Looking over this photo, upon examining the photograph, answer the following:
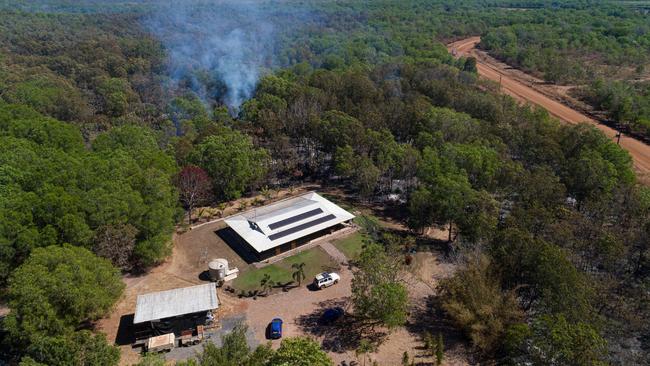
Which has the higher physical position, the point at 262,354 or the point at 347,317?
the point at 262,354

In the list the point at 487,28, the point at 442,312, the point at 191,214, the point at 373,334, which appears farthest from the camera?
the point at 487,28

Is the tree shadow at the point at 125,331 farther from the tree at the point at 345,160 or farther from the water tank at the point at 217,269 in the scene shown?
the tree at the point at 345,160

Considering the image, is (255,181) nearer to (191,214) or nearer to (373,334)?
(191,214)

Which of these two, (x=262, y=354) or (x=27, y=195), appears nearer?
(x=262, y=354)

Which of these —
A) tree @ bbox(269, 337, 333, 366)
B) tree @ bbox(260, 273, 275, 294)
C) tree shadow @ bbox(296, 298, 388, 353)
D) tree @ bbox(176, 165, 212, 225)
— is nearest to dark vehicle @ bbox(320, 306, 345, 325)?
tree shadow @ bbox(296, 298, 388, 353)

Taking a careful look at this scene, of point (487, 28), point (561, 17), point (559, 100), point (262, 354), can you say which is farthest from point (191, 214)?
point (561, 17)

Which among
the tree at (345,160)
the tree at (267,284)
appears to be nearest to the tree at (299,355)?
the tree at (267,284)

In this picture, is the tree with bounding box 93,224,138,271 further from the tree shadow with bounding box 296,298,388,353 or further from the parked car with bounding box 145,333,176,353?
the tree shadow with bounding box 296,298,388,353
